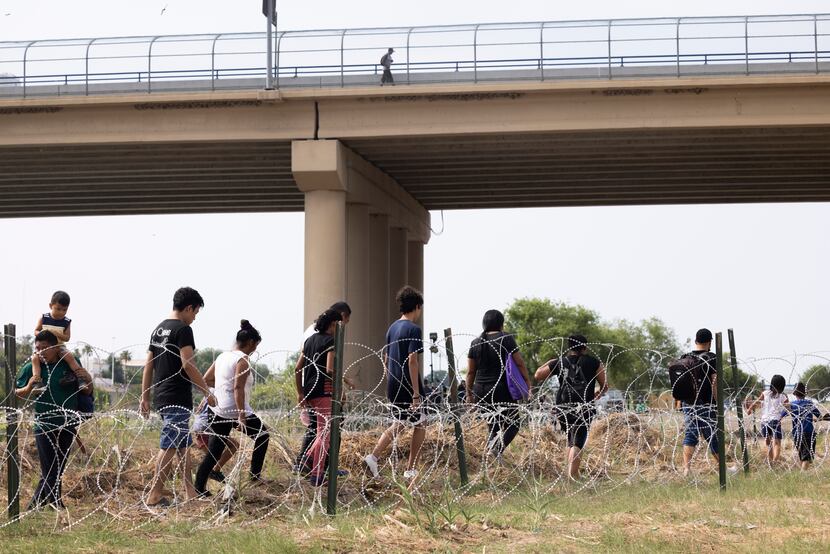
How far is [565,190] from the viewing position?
112 feet

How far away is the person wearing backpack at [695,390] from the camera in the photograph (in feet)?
41.2

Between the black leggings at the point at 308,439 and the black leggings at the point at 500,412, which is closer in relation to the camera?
the black leggings at the point at 308,439

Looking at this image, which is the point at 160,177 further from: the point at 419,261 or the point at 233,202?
the point at 419,261

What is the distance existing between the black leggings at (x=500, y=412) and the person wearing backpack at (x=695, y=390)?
1.88 m

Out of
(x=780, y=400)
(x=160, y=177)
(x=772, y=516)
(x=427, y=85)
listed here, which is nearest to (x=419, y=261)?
(x=160, y=177)

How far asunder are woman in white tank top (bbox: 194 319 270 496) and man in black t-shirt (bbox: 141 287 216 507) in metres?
0.36

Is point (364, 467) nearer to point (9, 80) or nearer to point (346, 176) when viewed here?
point (346, 176)

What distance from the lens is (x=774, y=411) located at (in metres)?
14.5

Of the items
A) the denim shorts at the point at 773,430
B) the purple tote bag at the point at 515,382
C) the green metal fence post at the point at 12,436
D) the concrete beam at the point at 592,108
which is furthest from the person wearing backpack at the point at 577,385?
the concrete beam at the point at 592,108

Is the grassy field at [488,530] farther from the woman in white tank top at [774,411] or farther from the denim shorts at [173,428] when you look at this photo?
the woman in white tank top at [774,411]

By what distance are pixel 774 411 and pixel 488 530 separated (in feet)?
22.7

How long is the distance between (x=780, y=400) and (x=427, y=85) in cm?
1210

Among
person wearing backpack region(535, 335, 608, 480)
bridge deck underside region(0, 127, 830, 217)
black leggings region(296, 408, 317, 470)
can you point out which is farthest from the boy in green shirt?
bridge deck underside region(0, 127, 830, 217)

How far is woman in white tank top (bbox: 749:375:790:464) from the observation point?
46.7 ft
